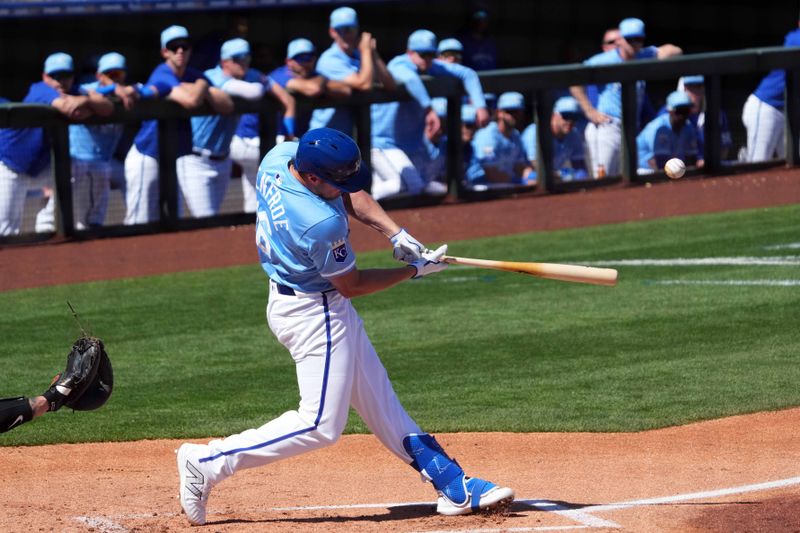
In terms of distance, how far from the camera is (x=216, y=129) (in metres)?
12.2

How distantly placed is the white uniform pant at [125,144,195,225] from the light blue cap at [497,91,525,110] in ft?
10.4

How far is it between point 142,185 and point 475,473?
21.7 feet

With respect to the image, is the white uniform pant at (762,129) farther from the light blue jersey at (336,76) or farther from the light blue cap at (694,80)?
the light blue jersey at (336,76)

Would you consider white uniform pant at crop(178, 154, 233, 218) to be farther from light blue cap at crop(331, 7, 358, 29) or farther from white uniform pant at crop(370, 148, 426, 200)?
light blue cap at crop(331, 7, 358, 29)

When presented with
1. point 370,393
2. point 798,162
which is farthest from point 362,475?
point 798,162

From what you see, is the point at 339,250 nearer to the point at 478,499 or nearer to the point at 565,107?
the point at 478,499

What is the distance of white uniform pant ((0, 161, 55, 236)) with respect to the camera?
37.1 ft

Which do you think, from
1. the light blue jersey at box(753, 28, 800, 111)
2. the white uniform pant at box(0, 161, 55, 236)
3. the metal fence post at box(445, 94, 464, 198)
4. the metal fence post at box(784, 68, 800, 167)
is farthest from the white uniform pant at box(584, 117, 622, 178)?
the white uniform pant at box(0, 161, 55, 236)

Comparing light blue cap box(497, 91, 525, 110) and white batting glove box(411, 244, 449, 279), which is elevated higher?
light blue cap box(497, 91, 525, 110)

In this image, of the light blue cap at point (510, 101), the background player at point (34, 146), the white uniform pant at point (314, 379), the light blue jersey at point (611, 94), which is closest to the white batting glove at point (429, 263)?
the white uniform pant at point (314, 379)

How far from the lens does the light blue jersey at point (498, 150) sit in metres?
13.4

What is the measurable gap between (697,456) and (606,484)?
0.65 metres

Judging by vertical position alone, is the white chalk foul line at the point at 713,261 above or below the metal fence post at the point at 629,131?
below

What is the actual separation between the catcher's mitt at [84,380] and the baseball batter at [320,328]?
2.30 ft
